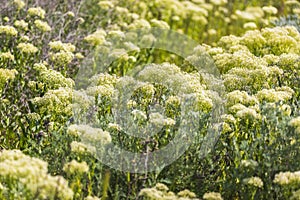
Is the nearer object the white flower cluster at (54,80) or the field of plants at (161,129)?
the field of plants at (161,129)

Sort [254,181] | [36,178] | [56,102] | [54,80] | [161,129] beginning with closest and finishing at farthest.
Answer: [36,178] → [254,181] → [161,129] → [56,102] → [54,80]

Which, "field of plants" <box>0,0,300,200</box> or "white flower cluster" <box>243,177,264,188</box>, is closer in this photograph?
"white flower cluster" <box>243,177,264,188</box>

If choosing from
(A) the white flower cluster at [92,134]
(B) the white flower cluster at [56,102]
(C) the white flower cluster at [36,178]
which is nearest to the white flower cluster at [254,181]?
(A) the white flower cluster at [92,134]

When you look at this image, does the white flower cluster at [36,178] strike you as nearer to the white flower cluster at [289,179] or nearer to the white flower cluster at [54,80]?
the white flower cluster at [289,179]

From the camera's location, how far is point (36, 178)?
3.12 meters

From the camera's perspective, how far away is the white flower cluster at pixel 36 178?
307cm

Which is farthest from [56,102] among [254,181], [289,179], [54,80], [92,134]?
[289,179]

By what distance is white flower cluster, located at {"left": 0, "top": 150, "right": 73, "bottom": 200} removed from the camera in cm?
307

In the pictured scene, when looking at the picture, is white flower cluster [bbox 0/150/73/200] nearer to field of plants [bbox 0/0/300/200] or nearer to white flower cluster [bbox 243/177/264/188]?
field of plants [bbox 0/0/300/200]

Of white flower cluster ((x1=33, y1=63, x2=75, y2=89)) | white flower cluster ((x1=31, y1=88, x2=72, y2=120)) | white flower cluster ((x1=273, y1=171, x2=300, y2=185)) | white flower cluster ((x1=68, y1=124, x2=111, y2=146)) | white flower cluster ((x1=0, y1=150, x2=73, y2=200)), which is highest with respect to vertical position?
white flower cluster ((x1=33, y1=63, x2=75, y2=89))

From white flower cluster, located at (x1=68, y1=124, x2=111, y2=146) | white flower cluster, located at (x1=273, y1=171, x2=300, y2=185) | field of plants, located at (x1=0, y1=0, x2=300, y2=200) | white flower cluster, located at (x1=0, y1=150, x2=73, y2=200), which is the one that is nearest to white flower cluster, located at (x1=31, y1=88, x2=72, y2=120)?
field of plants, located at (x1=0, y1=0, x2=300, y2=200)

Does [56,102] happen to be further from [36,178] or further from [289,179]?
[289,179]

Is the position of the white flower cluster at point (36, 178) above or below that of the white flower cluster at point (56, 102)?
below

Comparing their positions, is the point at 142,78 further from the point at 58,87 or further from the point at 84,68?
the point at 84,68
